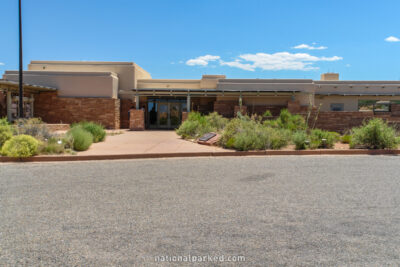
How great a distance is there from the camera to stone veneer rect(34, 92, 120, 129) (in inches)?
983

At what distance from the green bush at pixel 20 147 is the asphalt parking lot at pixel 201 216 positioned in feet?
5.66

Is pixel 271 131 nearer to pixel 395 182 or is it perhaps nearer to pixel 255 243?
pixel 395 182

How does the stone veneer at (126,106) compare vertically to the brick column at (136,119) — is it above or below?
above

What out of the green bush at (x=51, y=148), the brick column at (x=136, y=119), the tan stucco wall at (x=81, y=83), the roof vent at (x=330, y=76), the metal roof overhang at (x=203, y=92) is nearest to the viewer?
the green bush at (x=51, y=148)

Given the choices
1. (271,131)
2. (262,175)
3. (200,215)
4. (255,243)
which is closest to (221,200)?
(200,215)

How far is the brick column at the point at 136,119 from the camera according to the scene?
79.4 ft

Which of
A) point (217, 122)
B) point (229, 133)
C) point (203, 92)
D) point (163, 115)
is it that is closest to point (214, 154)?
point (229, 133)

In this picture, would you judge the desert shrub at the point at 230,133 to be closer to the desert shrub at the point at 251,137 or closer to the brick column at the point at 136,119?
the desert shrub at the point at 251,137

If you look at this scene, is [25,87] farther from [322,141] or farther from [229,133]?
[322,141]

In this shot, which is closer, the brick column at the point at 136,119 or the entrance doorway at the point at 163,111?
the brick column at the point at 136,119

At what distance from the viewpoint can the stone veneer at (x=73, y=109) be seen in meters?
25.0

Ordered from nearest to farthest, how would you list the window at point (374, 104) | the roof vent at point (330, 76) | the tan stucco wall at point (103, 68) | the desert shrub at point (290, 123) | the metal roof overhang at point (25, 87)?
the desert shrub at point (290, 123)
the metal roof overhang at point (25, 87)
the tan stucco wall at point (103, 68)
the window at point (374, 104)
the roof vent at point (330, 76)

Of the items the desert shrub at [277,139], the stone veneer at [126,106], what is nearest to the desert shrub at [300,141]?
the desert shrub at [277,139]

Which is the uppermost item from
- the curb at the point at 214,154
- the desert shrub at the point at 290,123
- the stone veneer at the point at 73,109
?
the stone veneer at the point at 73,109
